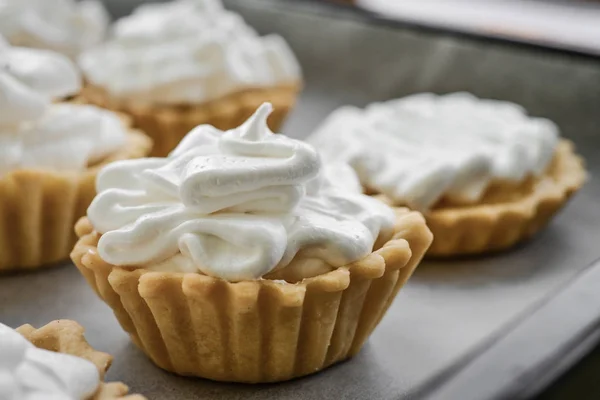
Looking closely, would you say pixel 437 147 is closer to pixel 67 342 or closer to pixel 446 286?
pixel 446 286

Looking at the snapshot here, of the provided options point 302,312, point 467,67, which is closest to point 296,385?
point 302,312

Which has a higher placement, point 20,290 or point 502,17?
point 502,17

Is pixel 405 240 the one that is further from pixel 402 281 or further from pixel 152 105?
pixel 152 105

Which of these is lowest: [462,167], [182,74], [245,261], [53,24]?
[53,24]

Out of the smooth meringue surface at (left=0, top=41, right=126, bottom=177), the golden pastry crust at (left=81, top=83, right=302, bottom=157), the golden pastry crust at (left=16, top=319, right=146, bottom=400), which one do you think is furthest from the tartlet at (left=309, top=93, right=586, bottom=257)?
the golden pastry crust at (left=16, top=319, right=146, bottom=400)

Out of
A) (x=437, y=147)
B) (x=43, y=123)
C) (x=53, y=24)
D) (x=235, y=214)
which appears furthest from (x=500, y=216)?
(x=53, y=24)
